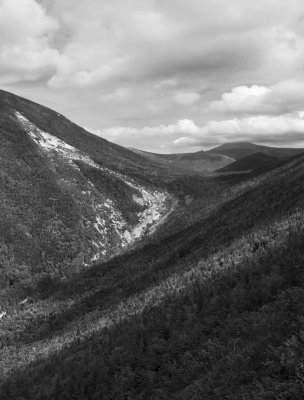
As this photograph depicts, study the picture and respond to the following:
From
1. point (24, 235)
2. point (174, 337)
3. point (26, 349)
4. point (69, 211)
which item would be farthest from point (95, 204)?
point (174, 337)

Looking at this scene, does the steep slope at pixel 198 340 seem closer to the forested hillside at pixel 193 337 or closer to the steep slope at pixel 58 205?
the forested hillside at pixel 193 337

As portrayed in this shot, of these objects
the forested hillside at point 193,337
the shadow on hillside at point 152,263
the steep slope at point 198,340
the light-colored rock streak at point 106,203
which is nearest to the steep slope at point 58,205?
the light-colored rock streak at point 106,203

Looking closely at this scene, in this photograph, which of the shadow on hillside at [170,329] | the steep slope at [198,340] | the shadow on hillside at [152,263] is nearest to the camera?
the steep slope at [198,340]

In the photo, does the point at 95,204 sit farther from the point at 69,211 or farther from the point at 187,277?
the point at 187,277

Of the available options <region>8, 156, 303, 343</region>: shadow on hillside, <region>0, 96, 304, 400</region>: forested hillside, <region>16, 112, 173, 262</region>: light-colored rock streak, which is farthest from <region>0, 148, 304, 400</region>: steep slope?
<region>16, 112, 173, 262</region>: light-colored rock streak

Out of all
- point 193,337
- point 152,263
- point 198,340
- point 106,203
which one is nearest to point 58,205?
point 106,203

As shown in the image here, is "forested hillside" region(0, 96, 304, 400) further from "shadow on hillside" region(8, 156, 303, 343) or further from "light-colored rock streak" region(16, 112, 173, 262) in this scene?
"light-colored rock streak" region(16, 112, 173, 262)
